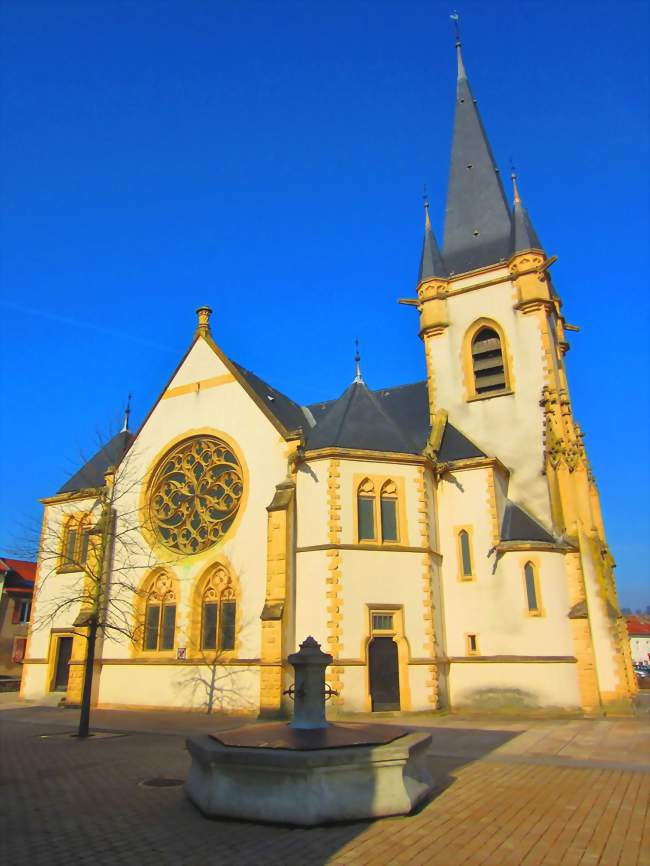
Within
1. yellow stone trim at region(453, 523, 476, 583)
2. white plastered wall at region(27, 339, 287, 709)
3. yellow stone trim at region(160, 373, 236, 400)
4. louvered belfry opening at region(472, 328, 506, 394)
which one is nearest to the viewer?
white plastered wall at region(27, 339, 287, 709)

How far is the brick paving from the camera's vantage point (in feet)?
22.9

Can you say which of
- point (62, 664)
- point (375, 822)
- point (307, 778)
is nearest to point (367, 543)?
point (375, 822)

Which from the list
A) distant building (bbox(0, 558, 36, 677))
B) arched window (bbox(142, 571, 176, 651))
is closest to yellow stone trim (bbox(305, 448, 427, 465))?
arched window (bbox(142, 571, 176, 651))

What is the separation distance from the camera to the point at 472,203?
35594 mm

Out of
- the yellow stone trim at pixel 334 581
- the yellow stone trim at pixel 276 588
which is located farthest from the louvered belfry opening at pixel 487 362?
the yellow stone trim at pixel 276 588

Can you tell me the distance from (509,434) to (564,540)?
18.0 feet

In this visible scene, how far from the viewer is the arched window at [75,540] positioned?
29422 millimetres

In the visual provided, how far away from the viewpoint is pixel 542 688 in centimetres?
2264

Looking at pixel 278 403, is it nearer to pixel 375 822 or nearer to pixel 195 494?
pixel 195 494

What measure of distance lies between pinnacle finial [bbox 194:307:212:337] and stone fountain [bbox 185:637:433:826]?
21.4m

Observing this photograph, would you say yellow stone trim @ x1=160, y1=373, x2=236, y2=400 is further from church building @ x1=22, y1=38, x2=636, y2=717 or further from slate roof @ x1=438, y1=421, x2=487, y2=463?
slate roof @ x1=438, y1=421, x2=487, y2=463

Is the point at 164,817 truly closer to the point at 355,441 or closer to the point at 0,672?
the point at 355,441

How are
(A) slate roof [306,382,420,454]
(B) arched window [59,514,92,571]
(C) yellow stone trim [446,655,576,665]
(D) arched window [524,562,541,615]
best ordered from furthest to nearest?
(B) arched window [59,514,92,571] < (A) slate roof [306,382,420,454] < (D) arched window [524,562,541,615] < (C) yellow stone trim [446,655,576,665]

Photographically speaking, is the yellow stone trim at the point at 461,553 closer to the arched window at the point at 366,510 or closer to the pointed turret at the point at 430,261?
the arched window at the point at 366,510
